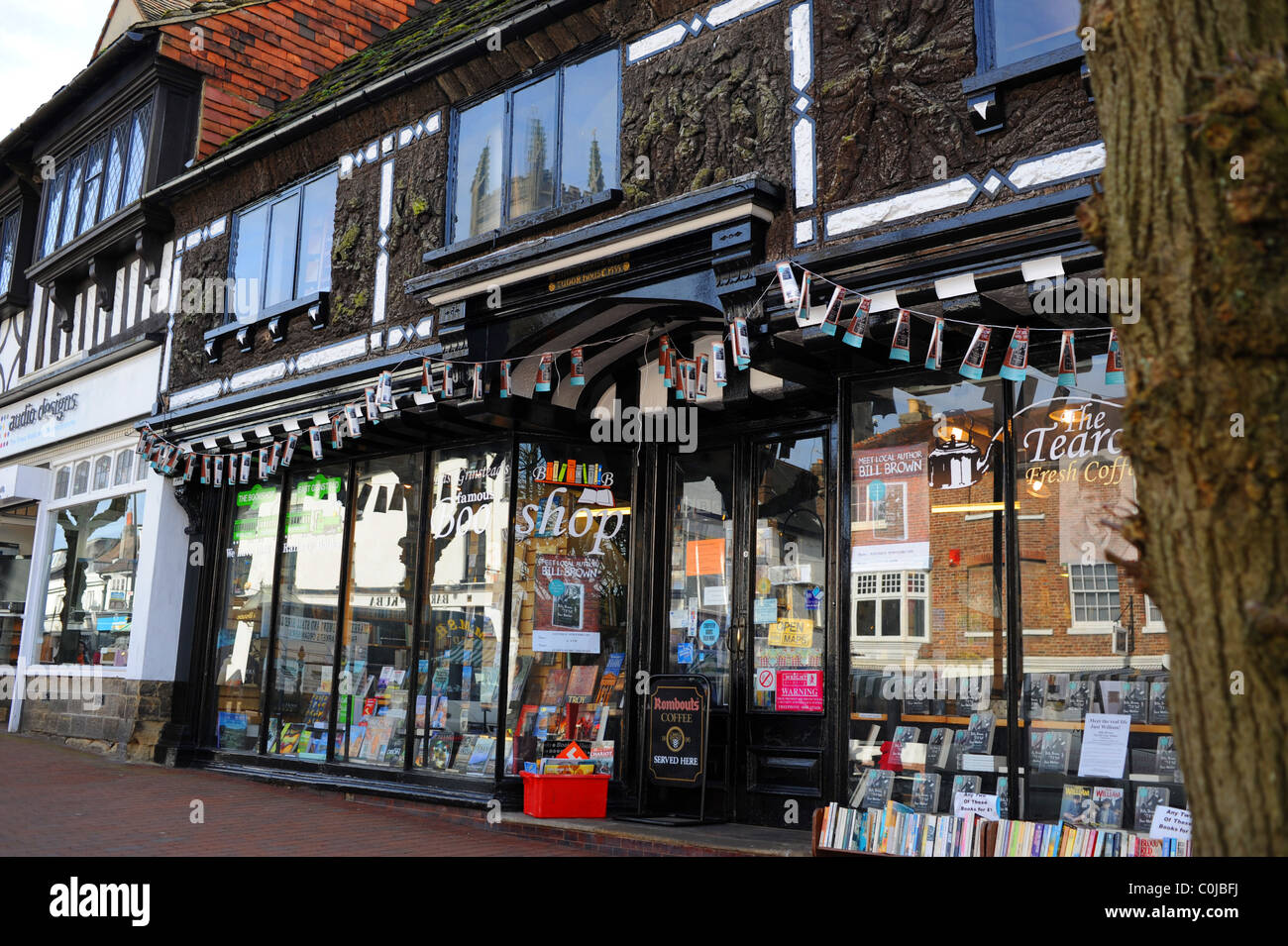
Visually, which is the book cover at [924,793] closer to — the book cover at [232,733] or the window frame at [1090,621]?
the window frame at [1090,621]

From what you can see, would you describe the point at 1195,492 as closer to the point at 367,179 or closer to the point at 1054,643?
the point at 1054,643

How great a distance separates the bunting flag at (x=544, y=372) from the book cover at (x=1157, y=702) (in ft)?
15.9

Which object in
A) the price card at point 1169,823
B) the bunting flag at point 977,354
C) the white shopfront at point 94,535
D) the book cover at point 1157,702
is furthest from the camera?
the white shopfront at point 94,535

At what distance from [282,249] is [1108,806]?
9.55m

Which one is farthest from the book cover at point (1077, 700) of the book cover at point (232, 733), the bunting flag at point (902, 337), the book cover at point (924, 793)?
the book cover at point (232, 733)

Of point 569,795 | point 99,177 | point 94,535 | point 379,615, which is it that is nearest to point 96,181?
point 99,177

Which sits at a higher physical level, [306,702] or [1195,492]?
[1195,492]

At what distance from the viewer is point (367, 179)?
1100 centimetres

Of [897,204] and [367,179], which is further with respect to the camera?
[367,179]

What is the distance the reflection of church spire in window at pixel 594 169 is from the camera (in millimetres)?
8695

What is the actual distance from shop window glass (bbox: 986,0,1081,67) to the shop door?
306cm

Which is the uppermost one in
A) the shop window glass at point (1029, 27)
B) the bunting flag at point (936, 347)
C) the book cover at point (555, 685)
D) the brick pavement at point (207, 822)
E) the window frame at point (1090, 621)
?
the shop window glass at point (1029, 27)
